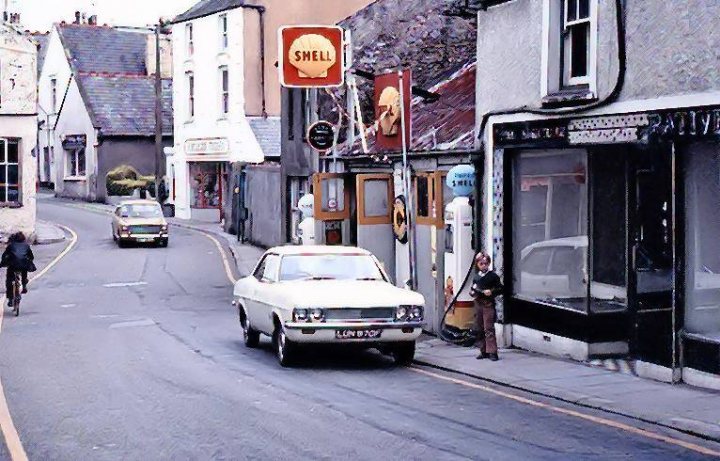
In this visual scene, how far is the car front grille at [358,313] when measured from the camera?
16438 millimetres

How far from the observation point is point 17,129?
1690 inches

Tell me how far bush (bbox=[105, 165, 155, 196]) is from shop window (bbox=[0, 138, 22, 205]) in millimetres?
17632

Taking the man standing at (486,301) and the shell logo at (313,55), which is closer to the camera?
the man standing at (486,301)

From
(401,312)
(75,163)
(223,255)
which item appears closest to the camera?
(401,312)

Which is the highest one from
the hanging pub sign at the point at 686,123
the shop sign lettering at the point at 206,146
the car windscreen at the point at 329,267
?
the shop sign lettering at the point at 206,146

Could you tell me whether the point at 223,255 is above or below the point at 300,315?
below

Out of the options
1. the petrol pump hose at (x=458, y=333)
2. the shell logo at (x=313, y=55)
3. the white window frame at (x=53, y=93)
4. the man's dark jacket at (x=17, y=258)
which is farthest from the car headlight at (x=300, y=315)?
the white window frame at (x=53, y=93)

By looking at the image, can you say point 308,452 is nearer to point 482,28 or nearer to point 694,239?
point 694,239

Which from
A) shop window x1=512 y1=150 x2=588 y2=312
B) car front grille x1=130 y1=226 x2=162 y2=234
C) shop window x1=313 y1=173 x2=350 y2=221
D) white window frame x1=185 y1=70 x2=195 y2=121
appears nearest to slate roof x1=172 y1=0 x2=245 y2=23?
white window frame x1=185 y1=70 x2=195 y2=121

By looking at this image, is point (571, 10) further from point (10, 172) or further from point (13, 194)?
point (13, 194)

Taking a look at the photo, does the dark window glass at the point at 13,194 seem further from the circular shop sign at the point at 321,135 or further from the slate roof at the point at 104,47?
the slate roof at the point at 104,47

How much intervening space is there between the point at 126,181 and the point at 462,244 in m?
44.4

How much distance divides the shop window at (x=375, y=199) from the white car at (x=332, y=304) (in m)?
5.10

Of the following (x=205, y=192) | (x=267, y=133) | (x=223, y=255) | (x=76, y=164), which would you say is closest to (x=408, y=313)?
(x=223, y=255)
